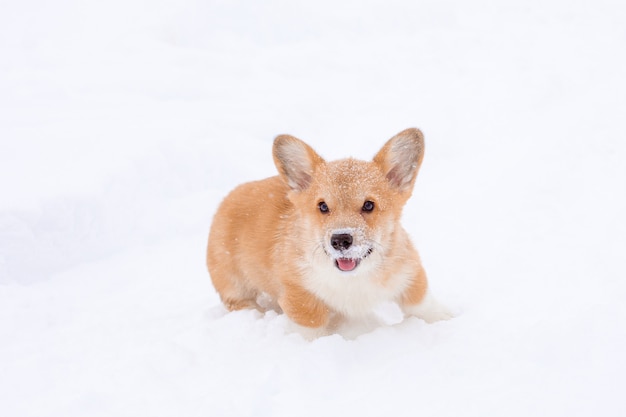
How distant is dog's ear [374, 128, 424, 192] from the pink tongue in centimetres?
77

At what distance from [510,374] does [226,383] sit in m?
1.61

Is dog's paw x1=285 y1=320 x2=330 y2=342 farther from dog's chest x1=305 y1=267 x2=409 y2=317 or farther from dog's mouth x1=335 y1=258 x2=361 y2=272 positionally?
dog's mouth x1=335 y1=258 x2=361 y2=272

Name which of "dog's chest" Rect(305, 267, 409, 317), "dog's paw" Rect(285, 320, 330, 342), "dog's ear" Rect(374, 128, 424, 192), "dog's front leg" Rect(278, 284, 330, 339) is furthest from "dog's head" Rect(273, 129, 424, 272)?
"dog's paw" Rect(285, 320, 330, 342)

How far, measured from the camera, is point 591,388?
3002 mm

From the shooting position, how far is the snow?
139 inches

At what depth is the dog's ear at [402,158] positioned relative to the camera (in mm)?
4383

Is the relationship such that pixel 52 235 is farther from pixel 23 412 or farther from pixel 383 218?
pixel 383 218

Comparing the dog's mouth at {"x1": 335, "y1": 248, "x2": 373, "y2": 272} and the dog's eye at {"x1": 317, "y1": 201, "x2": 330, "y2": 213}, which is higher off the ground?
the dog's eye at {"x1": 317, "y1": 201, "x2": 330, "y2": 213}

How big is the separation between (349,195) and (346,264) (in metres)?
0.47

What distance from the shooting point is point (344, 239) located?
3.85 metres

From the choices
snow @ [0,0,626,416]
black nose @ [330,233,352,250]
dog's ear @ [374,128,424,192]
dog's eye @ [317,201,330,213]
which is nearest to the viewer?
snow @ [0,0,626,416]

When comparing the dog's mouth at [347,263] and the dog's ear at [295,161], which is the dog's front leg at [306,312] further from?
the dog's ear at [295,161]

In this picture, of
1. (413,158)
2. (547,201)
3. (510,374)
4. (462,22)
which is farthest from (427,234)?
(462,22)

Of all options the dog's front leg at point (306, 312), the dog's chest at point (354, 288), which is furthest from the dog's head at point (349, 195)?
the dog's front leg at point (306, 312)
